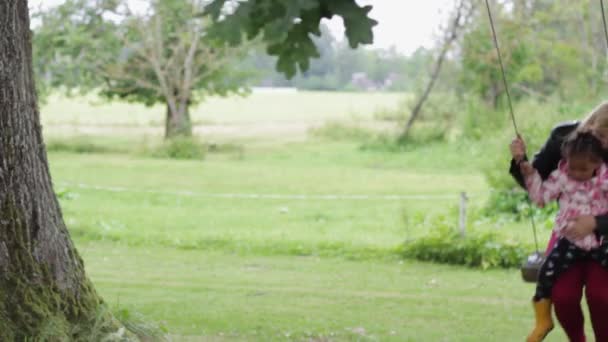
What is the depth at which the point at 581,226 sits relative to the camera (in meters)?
5.00

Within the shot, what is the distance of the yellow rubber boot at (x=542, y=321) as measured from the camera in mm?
5148

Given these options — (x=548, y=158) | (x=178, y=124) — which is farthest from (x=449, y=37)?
(x=548, y=158)

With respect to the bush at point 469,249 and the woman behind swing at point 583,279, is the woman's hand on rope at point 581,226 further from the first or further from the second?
the bush at point 469,249

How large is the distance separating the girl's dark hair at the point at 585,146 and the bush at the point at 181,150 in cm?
2322

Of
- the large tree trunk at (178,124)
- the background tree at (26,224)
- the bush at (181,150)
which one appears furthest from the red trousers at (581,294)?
the large tree trunk at (178,124)

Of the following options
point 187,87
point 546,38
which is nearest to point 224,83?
point 187,87

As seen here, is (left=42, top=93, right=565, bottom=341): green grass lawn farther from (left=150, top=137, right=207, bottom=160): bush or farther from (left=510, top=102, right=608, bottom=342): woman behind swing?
(left=510, top=102, right=608, bottom=342): woman behind swing

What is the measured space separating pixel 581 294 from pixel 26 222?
9.27 feet

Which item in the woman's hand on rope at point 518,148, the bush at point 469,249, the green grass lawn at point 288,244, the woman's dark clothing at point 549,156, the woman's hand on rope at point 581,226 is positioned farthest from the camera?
the bush at point 469,249

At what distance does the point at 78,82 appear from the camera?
3008cm

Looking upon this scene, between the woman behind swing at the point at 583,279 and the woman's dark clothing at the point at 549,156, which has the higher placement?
the woman's dark clothing at the point at 549,156

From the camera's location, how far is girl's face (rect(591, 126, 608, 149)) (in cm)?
507

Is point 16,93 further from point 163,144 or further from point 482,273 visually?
point 163,144

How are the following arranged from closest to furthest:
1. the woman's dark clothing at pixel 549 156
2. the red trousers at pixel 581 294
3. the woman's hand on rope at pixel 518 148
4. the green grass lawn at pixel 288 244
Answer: the red trousers at pixel 581 294, the woman's hand on rope at pixel 518 148, the woman's dark clothing at pixel 549 156, the green grass lawn at pixel 288 244
